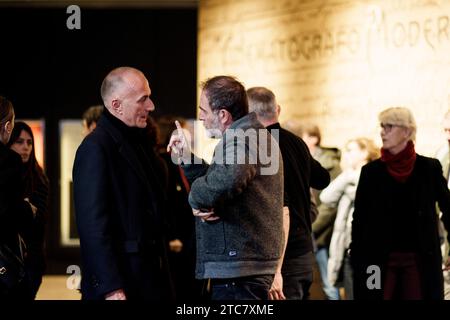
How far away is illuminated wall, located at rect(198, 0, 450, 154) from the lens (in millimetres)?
7758

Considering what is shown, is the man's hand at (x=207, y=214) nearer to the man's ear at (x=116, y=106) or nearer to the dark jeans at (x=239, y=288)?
Result: the dark jeans at (x=239, y=288)

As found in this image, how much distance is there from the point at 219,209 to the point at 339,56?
4291mm

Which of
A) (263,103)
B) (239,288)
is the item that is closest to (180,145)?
(239,288)

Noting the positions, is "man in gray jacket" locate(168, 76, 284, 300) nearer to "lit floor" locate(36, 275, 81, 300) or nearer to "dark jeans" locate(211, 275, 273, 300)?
"dark jeans" locate(211, 275, 273, 300)

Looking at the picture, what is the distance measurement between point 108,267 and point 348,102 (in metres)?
4.37

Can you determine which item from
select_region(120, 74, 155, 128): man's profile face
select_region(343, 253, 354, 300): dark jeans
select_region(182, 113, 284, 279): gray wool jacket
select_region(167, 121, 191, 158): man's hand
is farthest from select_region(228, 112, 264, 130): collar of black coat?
select_region(343, 253, 354, 300): dark jeans

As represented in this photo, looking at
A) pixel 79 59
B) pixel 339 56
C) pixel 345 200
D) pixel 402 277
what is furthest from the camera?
pixel 79 59

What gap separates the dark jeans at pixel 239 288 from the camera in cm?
482

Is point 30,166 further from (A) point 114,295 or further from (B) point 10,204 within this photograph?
(A) point 114,295

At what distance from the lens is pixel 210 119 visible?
4.91m

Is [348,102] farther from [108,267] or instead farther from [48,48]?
[48,48]

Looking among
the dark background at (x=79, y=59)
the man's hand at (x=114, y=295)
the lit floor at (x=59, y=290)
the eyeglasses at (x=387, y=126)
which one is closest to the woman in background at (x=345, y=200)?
the lit floor at (x=59, y=290)

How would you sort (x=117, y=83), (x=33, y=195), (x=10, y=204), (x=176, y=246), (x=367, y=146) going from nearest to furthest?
(x=10, y=204) → (x=117, y=83) → (x=33, y=195) → (x=176, y=246) → (x=367, y=146)

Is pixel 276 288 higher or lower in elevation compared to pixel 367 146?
lower
